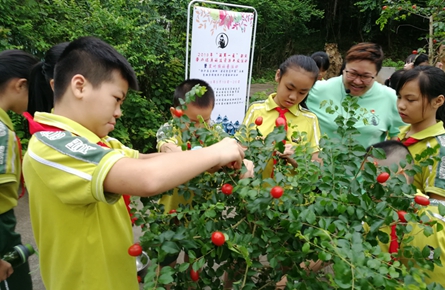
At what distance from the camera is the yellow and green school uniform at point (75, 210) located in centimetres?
95

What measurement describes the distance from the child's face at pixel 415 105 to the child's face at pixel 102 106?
1626 mm

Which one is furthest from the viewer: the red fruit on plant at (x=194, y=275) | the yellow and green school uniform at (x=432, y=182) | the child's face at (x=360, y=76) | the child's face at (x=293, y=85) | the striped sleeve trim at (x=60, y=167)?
the child's face at (x=360, y=76)

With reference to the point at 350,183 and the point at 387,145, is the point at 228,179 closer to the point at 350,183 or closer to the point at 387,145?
the point at 350,183

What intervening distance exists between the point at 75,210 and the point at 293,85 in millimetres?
1516

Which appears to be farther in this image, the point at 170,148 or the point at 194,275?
the point at 170,148

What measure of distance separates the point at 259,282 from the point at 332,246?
0.41 metres

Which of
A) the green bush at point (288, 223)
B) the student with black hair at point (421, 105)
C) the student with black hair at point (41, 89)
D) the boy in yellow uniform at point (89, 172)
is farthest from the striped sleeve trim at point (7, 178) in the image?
the student with black hair at point (421, 105)

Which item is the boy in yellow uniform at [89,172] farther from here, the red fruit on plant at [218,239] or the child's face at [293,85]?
the child's face at [293,85]

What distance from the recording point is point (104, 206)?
123 cm

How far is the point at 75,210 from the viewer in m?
1.13

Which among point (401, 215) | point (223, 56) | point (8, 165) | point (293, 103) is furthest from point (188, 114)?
point (223, 56)

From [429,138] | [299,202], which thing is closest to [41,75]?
[299,202]

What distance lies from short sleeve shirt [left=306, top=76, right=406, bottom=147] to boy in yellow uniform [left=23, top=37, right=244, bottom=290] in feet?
4.99

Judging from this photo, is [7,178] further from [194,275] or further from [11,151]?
[194,275]
